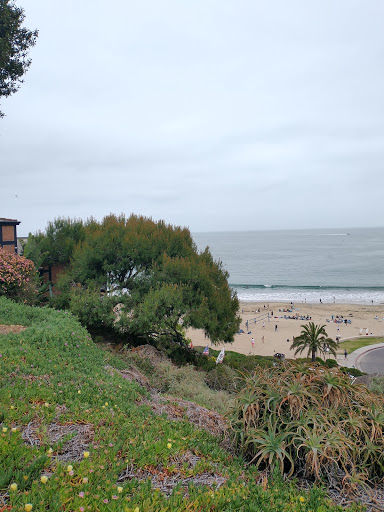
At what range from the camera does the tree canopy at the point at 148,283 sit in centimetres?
1547

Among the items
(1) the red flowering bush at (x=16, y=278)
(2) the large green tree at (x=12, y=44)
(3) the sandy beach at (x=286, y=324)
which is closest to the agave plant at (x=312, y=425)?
(1) the red flowering bush at (x=16, y=278)

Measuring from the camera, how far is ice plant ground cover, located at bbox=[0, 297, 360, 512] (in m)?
3.22

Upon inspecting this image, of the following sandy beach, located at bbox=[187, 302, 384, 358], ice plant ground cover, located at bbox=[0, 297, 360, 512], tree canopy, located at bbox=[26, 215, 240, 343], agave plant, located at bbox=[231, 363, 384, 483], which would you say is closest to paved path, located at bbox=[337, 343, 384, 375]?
sandy beach, located at bbox=[187, 302, 384, 358]

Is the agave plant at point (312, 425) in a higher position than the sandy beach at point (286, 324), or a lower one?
higher

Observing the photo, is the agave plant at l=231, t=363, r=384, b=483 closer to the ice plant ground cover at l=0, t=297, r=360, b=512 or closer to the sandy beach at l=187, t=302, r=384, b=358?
the ice plant ground cover at l=0, t=297, r=360, b=512

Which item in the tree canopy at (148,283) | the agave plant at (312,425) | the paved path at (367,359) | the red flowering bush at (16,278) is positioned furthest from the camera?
the paved path at (367,359)

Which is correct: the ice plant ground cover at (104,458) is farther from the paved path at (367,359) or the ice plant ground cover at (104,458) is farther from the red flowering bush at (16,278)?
the paved path at (367,359)

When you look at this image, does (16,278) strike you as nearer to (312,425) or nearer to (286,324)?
(312,425)

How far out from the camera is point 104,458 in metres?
3.89

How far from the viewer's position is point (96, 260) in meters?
18.0

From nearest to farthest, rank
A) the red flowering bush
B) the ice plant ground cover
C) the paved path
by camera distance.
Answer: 1. the ice plant ground cover
2. the red flowering bush
3. the paved path

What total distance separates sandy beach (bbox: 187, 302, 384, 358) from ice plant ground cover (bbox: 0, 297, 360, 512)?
2651cm

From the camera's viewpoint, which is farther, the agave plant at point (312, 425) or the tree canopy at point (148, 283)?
the tree canopy at point (148, 283)

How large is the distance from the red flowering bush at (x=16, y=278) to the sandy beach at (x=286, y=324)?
2032 centimetres
